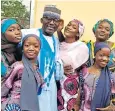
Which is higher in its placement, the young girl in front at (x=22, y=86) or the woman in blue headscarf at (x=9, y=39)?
the woman in blue headscarf at (x=9, y=39)

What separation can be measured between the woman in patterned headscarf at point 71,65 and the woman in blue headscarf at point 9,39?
1.82 ft

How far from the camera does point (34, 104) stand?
3.05m

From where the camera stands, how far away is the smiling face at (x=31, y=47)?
3125 mm

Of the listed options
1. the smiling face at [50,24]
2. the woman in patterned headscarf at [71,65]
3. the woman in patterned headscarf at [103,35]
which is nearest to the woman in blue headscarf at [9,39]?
the smiling face at [50,24]

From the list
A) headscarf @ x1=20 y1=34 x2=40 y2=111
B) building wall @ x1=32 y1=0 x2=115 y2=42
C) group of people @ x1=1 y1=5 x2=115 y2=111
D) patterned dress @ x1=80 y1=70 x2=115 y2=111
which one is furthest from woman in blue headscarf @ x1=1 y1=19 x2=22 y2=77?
building wall @ x1=32 y1=0 x2=115 y2=42

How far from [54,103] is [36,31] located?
73 cm

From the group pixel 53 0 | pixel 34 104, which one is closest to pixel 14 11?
pixel 53 0

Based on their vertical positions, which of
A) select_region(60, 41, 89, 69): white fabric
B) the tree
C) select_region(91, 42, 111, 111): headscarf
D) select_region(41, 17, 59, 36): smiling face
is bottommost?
select_region(91, 42, 111, 111): headscarf

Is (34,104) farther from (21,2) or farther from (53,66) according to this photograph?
(21,2)

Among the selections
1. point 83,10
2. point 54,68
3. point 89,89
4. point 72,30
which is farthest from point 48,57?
point 83,10

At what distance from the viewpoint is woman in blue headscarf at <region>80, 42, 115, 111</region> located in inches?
128

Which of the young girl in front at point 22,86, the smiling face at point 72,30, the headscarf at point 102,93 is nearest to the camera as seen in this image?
the young girl in front at point 22,86

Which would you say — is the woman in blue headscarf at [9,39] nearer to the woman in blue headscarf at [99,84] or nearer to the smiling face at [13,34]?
the smiling face at [13,34]

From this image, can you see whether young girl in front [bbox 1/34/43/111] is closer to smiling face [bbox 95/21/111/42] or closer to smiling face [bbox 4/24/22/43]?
smiling face [bbox 4/24/22/43]
